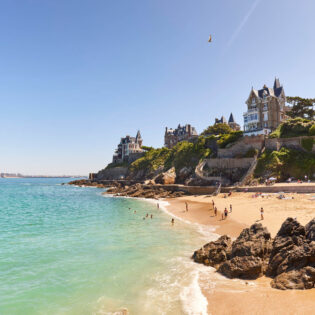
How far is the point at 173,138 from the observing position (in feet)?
381

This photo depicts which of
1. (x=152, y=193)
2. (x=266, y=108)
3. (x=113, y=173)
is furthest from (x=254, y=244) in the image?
(x=113, y=173)

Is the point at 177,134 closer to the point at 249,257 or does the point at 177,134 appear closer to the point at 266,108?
the point at 266,108

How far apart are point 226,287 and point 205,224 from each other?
1492 cm

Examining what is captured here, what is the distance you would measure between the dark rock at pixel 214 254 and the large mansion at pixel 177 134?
90.5 metres

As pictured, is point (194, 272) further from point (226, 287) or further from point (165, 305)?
point (165, 305)

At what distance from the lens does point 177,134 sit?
375 ft

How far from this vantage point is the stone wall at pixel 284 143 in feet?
155

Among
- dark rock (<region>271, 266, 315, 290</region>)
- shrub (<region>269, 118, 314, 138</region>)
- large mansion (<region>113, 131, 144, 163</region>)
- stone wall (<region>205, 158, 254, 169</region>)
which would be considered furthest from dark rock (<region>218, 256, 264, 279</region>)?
large mansion (<region>113, 131, 144, 163</region>)

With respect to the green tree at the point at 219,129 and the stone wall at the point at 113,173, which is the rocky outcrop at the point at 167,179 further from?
the stone wall at the point at 113,173

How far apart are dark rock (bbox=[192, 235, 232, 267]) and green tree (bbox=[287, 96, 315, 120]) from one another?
55.9 metres

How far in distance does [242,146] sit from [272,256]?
43.4 metres

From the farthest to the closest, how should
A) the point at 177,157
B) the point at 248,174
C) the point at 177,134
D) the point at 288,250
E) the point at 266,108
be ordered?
the point at 177,134 < the point at 177,157 < the point at 266,108 < the point at 248,174 < the point at 288,250

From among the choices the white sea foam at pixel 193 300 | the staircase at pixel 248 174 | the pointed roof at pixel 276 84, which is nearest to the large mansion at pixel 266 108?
the pointed roof at pixel 276 84

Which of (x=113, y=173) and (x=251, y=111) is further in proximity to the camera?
(x=113, y=173)
